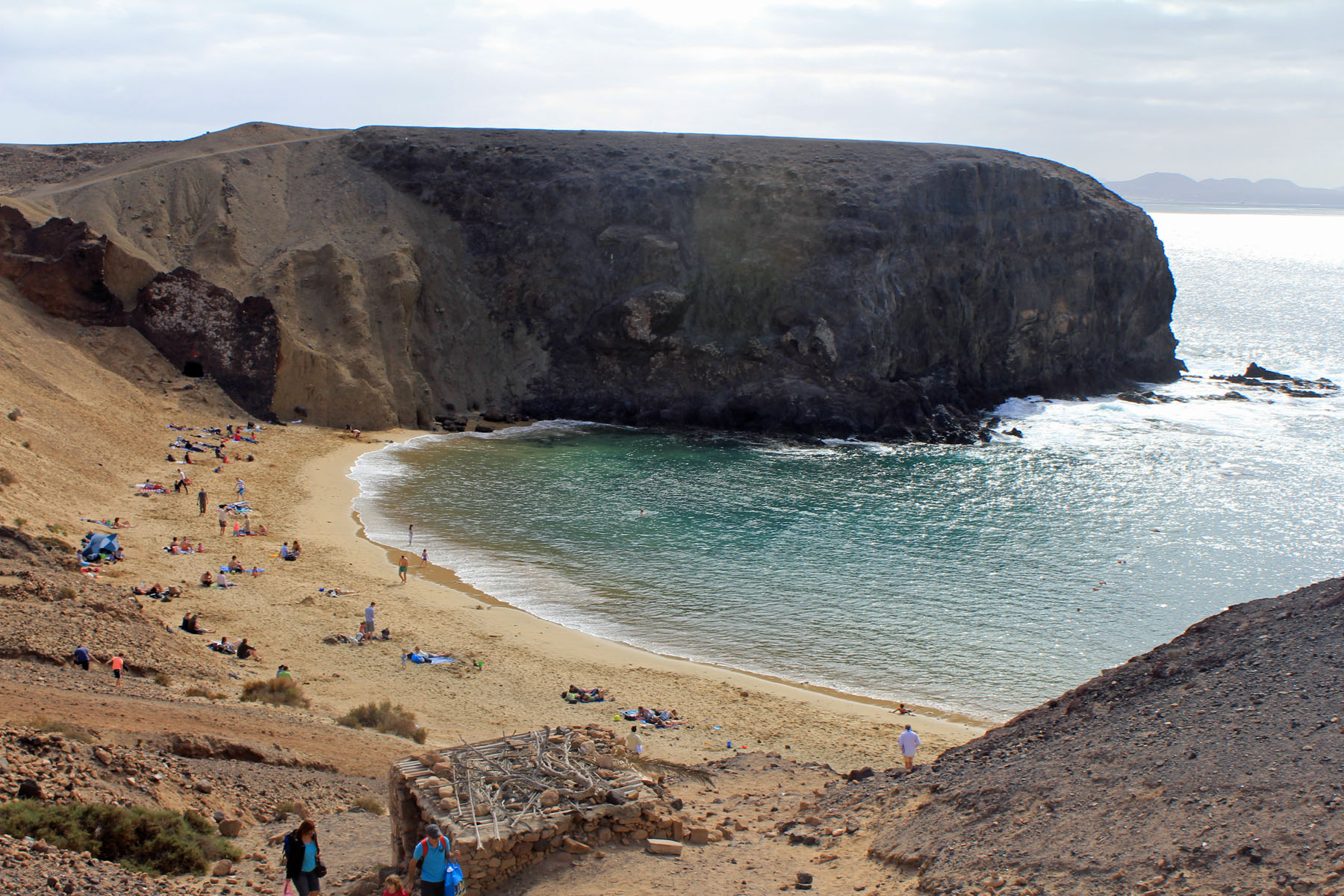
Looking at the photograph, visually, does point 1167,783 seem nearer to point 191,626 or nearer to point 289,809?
point 289,809

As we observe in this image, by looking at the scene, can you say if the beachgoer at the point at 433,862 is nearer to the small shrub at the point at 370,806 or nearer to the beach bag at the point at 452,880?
the beach bag at the point at 452,880

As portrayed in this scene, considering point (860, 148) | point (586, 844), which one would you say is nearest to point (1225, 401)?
point (860, 148)

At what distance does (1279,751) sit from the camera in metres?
10.9

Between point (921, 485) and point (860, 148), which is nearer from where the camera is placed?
point (921, 485)

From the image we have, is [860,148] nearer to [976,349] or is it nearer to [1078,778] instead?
[976,349]

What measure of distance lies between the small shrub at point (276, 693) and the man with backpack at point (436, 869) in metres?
9.56

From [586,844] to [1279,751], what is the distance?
7.57 metres

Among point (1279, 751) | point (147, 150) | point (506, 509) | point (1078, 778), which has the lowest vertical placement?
point (506, 509)

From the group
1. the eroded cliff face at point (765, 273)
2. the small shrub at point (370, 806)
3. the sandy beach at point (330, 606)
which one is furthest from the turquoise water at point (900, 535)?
the small shrub at point (370, 806)

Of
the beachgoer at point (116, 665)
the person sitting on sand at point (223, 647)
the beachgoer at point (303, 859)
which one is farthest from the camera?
the person sitting on sand at point (223, 647)

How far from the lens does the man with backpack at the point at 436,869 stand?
9.97 meters

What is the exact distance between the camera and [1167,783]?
1088cm

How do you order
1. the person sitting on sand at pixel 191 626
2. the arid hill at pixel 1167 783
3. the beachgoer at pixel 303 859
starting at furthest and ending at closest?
the person sitting on sand at pixel 191 626 < the beachgoer at pixel 303 859 < the arid hill at pixel 1167 783

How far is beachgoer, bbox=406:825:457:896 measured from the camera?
32.9 ft
